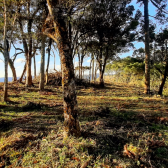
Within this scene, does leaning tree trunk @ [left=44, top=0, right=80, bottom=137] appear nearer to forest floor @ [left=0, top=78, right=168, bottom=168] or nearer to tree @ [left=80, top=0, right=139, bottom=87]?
forest floor @ [left=0, top=78, right=168, bottom=168]

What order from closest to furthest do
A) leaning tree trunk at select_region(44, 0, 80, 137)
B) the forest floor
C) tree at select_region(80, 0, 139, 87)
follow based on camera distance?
the forest floor, leaning tree trunk at select_region(44, 0, 80, 137), tree at select_region(80, 0, 139, 87)

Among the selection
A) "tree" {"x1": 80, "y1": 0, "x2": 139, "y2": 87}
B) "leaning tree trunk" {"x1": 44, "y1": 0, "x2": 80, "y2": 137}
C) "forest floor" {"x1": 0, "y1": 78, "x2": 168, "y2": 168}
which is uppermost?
"tree" {"x1": 80, "y1": 0, "x2": 139, "y2": 87}

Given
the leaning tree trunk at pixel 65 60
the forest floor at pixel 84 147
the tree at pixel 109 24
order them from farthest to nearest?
the tree at pixel 109 24 < the leaning tree trunk at pixel 65 60 < the forest floor at pixel 84 147

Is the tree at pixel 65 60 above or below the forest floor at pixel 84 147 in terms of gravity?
above

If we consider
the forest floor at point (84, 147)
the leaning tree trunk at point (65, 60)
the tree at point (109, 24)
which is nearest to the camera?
the forest floor at point (84, 147)

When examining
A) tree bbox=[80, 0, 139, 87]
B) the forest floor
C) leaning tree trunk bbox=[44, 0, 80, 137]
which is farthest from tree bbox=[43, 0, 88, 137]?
tree bbox=[80, 0, 139, 87]

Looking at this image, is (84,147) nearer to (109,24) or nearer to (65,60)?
(65,60)

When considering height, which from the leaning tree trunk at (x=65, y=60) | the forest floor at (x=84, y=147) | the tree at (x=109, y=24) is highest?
the tree at (x=109, y=24)

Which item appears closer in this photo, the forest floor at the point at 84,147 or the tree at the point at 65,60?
the forest floor at the point at 84,147

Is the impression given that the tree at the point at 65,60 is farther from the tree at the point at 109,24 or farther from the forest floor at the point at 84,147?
the tree at the point at 109,24

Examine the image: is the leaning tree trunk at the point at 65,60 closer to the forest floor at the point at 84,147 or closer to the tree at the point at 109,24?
the forest floor at the point at 84,147

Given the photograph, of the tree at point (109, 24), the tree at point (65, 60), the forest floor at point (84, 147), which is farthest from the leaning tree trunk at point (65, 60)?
the tree at point (109, 24)

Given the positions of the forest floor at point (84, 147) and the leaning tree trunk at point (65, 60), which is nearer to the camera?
the forest floor at point (84, 147)

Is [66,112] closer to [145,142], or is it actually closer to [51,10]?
[145,142]
